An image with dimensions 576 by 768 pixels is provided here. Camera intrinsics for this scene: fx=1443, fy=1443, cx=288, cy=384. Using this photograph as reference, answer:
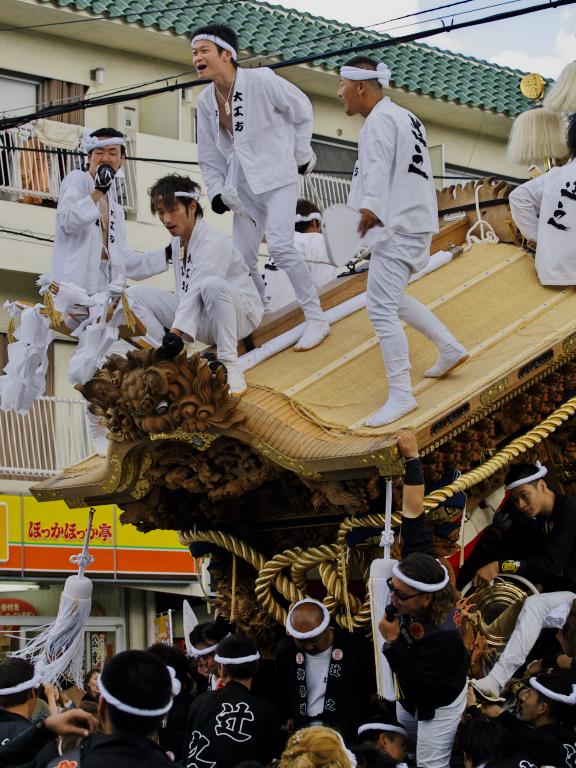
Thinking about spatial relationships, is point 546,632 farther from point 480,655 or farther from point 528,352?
point 528,352

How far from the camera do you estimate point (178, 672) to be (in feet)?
22.4

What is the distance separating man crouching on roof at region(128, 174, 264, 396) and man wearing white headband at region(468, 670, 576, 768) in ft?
6.18

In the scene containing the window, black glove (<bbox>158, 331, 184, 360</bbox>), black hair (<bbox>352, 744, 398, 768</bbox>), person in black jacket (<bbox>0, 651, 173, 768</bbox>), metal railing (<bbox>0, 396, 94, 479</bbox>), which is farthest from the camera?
the window

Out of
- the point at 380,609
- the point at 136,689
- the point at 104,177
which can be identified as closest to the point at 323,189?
the point at 104,177

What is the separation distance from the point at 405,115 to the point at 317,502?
181 centimetres

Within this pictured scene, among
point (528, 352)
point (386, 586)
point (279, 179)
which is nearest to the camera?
point (386, 586)

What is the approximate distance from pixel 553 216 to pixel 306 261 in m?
1.43

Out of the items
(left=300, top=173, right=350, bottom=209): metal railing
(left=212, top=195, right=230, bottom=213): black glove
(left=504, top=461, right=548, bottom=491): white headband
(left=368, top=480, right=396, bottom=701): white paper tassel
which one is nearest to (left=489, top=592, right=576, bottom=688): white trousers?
(left=504, top=461, right=548, bottom=491): white headband

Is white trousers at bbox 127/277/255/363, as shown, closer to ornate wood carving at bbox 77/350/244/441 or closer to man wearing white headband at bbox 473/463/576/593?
ornate wood carving at bbox 77/350/244/441

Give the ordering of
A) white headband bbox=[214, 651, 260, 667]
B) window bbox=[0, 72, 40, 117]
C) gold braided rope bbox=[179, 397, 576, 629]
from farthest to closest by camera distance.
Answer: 1. window bbox=[0, 72, 40, 117]
2. gold braided rope bbox=[179, 397, 576, 629]
3. white headband bbox=[214, 651, 260, 667]

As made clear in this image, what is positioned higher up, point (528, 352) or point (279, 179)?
point (279, 179)

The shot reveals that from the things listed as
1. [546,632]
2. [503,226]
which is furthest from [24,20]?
[546,632]

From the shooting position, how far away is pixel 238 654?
5.96 metres

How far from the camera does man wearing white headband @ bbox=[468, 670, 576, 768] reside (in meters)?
5.42
